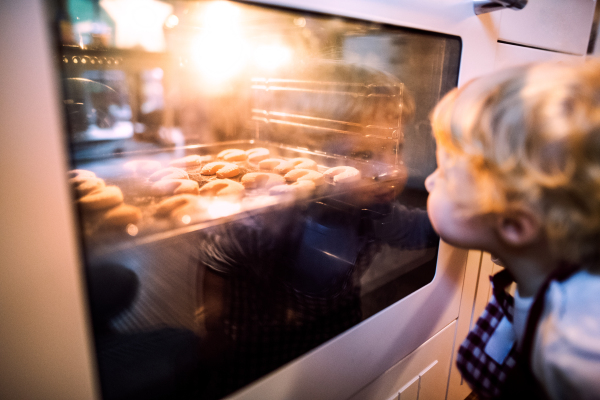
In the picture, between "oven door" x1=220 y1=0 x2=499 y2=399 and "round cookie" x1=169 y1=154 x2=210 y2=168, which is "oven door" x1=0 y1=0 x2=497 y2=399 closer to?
"oven door" x1=220 y1=0 x2=499 y2=399

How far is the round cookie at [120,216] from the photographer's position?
424 mm

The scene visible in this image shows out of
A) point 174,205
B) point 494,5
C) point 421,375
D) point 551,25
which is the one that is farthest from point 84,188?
point 551,25

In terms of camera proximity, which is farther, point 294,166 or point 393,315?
point 294,166

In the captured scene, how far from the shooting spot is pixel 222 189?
0.73m

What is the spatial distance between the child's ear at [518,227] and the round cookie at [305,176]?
419 mm

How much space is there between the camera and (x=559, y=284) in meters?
0.45

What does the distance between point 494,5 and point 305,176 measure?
52 cm

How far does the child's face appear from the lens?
48 centimetres

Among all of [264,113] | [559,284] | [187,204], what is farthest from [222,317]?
[264,113]

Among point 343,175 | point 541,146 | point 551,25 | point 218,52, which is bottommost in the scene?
point 343,175

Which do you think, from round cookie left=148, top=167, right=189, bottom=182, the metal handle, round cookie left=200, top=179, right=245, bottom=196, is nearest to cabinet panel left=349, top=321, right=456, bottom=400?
round cookie left=200, top=179, right=245, bottom=196

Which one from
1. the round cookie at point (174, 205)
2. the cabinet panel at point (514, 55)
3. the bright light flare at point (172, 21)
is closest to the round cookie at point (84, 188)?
the round cookie at point (174, 205)

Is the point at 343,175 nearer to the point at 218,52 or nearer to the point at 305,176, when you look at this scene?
the point at 305,176

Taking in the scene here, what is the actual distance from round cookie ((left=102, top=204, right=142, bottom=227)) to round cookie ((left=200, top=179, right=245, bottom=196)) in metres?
0.20
